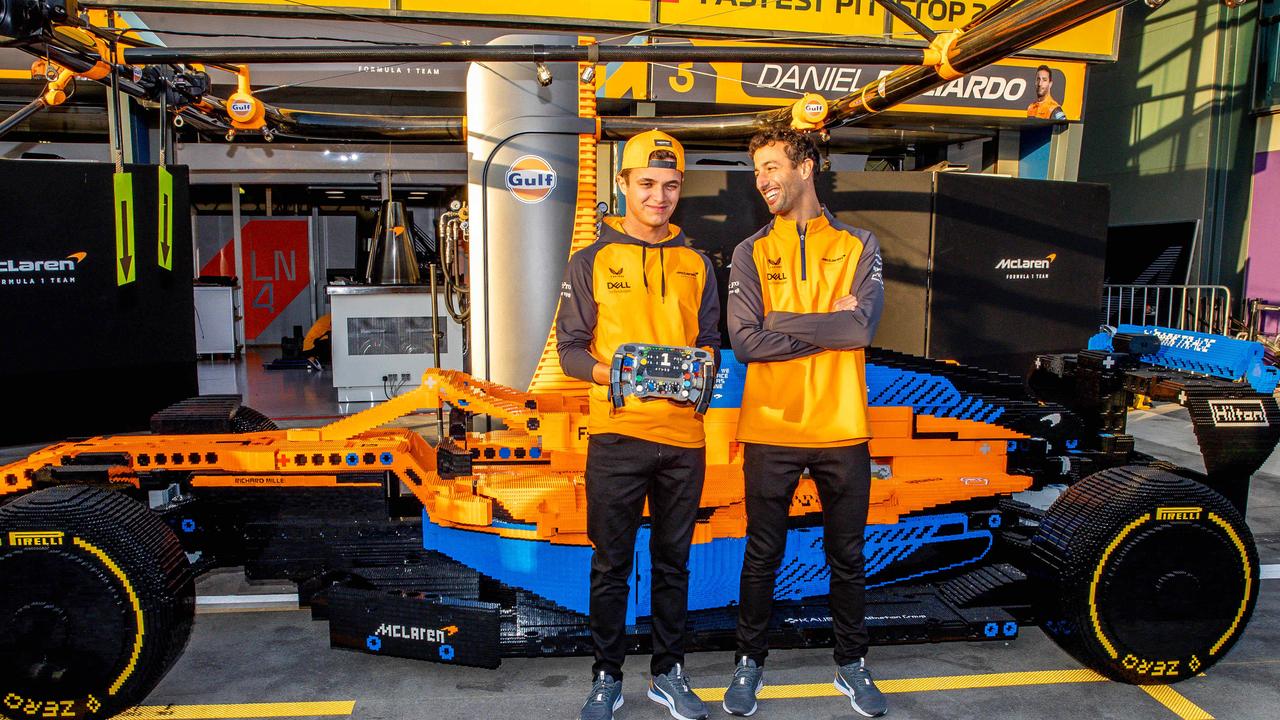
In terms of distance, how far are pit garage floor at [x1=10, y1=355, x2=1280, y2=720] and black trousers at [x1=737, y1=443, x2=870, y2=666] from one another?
1.13 ft

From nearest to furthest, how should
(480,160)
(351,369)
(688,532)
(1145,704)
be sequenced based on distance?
(688,532)
(1145,704)
(480,160)
(351,369)

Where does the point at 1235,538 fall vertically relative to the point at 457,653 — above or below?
above

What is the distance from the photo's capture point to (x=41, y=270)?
8094 millimetres

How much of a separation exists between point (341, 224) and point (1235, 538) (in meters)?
17.4

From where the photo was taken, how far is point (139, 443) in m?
3.85

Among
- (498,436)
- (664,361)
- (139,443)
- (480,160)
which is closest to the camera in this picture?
(664,361)

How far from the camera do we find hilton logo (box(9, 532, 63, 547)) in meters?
3.03

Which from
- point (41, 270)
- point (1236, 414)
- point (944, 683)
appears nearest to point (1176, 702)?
point (944, 683)

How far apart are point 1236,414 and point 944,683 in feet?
6.45

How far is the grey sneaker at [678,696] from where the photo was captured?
3150mm

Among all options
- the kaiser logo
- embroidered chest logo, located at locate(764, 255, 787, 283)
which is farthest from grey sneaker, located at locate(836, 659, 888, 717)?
the kaiser logo

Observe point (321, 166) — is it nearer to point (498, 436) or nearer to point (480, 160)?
point (480, 160)

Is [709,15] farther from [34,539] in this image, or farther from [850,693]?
[34,539]

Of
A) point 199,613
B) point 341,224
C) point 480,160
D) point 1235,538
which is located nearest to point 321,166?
point 341,224
